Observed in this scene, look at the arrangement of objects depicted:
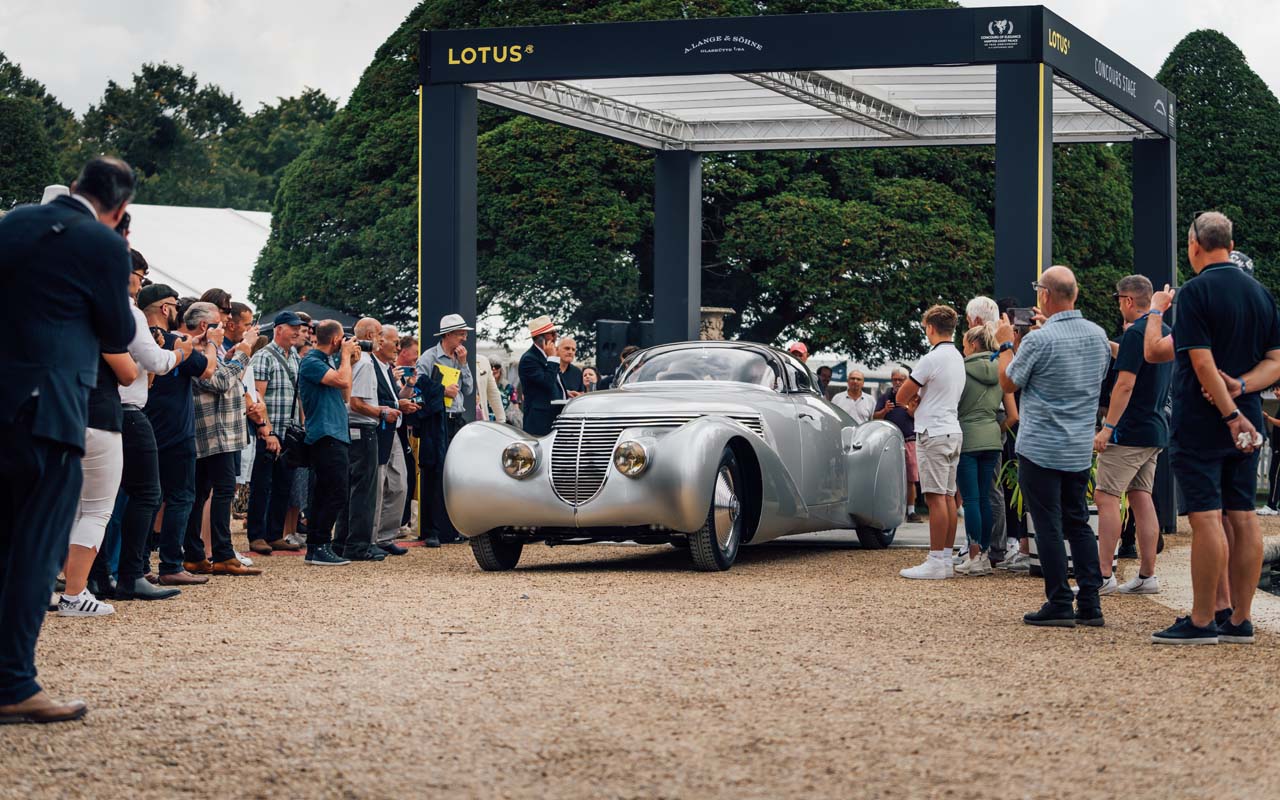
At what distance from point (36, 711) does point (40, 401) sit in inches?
41.3

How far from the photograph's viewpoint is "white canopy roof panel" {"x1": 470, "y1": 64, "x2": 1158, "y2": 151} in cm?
1598

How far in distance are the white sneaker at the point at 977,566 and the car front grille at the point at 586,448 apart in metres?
2.16

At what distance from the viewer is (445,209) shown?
1493cm

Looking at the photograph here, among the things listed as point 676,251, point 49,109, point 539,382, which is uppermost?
point 49,109

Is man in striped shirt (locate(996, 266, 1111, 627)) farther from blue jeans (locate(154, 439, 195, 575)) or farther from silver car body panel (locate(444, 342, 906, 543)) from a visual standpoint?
blue jeans (locate(154, 439, 195, 575))

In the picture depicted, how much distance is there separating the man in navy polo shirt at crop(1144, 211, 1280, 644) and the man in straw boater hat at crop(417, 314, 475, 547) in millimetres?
7453

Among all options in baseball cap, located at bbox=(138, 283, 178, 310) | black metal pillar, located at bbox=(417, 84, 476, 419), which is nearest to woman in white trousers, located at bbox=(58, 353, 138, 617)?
baseball cap, located at bbox=(138, 283, 178, 310)

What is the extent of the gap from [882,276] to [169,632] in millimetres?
21145

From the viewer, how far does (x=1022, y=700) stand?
598cm

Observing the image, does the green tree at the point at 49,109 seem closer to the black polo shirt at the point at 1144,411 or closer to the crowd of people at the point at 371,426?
the crowd of people at the point at 371,426

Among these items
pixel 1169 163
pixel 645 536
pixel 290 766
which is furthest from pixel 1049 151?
pixel 290 766

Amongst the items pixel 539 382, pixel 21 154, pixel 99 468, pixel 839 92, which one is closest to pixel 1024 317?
pixel 539 382

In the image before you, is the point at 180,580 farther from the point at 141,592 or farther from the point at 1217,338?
the point at 1217,338

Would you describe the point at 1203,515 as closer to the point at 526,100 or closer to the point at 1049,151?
the point at 1049,151
